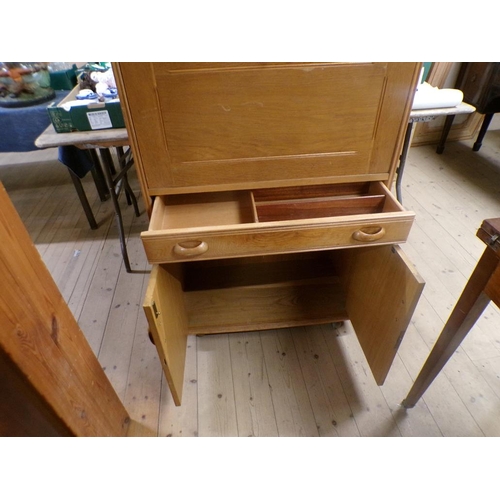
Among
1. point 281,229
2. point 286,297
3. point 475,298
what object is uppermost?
point 281,229

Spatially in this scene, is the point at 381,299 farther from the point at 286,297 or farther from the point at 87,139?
the point at 87,139

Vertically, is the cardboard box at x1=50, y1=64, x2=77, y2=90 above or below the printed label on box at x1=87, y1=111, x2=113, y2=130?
below

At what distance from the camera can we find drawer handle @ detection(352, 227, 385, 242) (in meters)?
0.91

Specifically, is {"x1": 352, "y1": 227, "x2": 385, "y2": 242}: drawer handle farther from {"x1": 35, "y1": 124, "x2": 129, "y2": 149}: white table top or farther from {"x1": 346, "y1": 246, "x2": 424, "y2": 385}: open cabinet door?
{"x1": 35, "y1": 124, "x2": 129, "y2": 149}: white table top

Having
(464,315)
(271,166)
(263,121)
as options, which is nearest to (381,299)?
(464,315)

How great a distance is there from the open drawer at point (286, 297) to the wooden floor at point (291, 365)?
0.11 m

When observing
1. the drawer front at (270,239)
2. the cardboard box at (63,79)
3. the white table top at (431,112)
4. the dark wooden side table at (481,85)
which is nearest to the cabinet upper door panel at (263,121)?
the drawer front at (270,239)

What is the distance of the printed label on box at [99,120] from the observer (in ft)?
4.66

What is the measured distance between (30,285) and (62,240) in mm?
1520

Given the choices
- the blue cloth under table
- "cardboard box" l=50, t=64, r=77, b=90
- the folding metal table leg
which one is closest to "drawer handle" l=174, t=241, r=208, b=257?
the folding metal table leg

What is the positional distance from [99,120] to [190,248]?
910 millimetres

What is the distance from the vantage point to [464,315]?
2.81ft

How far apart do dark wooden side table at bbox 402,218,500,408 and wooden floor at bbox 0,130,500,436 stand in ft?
0.76

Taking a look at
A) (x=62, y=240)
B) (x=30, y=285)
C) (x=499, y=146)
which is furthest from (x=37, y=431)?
(x=499, y=146)
